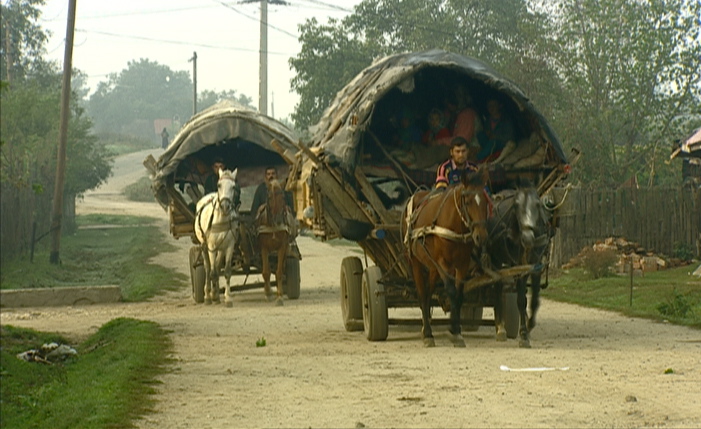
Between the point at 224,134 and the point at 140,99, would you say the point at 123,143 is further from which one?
the point at 224,134

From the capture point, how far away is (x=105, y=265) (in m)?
33.5

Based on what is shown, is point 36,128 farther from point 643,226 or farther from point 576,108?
point 643,226

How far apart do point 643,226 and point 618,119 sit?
8.37 metres

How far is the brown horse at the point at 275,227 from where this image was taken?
20.0 m

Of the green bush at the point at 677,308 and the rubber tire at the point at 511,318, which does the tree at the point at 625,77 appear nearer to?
the green bush at the point at 677,308

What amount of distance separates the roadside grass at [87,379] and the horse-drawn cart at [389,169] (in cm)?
259

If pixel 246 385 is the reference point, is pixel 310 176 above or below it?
above

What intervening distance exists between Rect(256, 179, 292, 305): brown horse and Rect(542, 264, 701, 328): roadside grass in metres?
4.86

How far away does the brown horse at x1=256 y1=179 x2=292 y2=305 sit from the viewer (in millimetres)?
20031

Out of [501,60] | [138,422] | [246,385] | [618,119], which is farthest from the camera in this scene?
[501,60]

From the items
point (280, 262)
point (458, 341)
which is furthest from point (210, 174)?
point (458, 341)

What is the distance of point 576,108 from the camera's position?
34406mm

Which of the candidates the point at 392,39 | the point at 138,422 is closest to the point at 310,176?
the point at 138,422

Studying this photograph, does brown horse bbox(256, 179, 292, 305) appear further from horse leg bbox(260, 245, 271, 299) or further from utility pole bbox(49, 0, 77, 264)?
utility pole bbox(49, 0, 77, 264)
